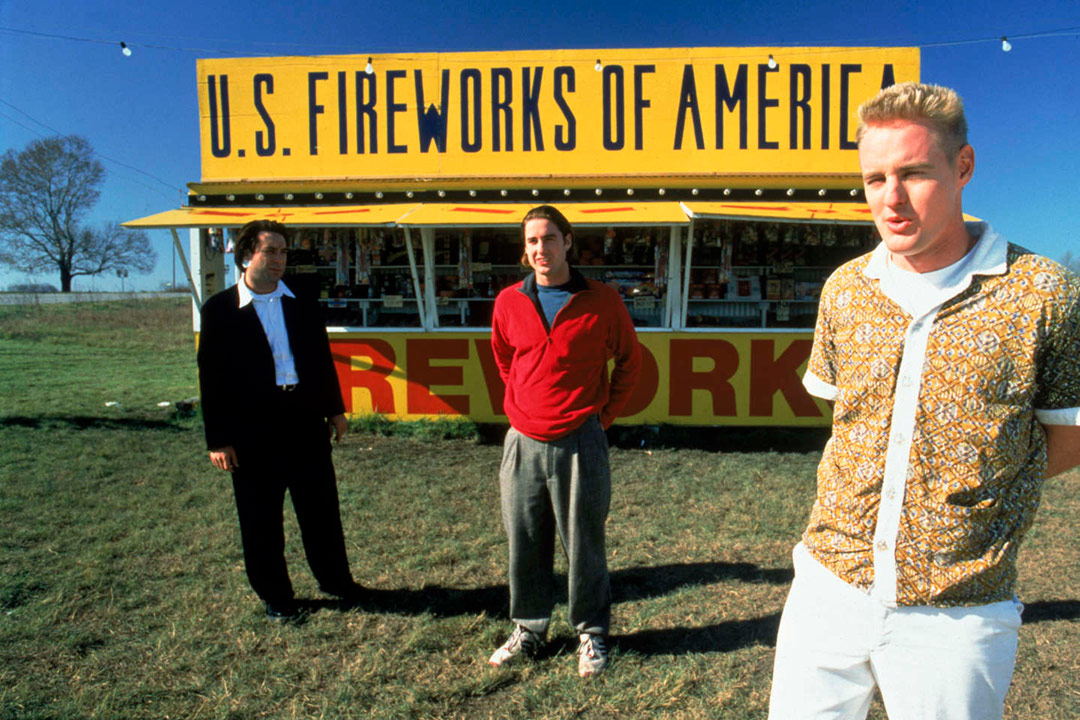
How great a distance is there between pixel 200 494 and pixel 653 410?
4.82 metres

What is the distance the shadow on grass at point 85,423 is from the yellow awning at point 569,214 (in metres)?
4.20

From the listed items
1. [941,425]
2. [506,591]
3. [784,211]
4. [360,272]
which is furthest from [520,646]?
[360,272]

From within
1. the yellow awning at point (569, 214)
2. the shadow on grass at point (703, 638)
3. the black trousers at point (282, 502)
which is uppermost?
the yellow awning at point (569, 214)

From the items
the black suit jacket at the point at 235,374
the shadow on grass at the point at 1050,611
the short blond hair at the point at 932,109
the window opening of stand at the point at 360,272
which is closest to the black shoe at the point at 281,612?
the black suit jacket at the point at 235,374

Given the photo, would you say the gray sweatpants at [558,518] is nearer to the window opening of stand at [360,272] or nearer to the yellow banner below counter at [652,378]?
the yellow banner below counter at [652,378]

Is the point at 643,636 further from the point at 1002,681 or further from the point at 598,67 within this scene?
the point at 598,67

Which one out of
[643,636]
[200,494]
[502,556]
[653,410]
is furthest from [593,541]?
[653,410]

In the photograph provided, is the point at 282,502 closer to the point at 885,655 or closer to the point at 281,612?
the point at 281,612

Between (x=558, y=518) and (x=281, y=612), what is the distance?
5.73 feet

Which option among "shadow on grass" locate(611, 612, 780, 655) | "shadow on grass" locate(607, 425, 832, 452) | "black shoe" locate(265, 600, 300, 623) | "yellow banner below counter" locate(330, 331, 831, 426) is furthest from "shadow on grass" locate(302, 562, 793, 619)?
"yellow banner below counter" locate(330, 331, 831, 426)

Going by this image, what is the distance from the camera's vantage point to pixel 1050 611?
12.7 ft

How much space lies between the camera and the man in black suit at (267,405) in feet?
11.9

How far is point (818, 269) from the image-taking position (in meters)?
9.08

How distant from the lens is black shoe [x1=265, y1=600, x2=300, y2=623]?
3.77 meters
